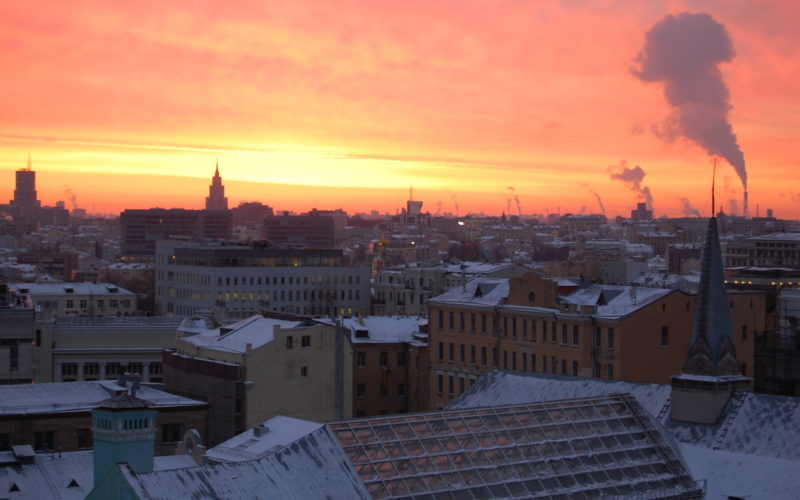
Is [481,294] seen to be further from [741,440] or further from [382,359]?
[741,440]

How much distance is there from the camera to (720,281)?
51.8 meters

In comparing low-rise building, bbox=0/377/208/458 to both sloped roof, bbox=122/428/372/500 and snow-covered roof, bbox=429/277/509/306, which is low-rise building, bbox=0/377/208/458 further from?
sloped roof, bbox=122/428/372/500

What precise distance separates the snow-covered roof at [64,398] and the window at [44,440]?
1.03 m

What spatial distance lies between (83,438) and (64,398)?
3.20 m

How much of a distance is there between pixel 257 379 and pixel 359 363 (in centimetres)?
1265

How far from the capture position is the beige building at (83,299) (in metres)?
152

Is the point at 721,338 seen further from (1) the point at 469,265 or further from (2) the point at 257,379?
(1) the point at 469,265

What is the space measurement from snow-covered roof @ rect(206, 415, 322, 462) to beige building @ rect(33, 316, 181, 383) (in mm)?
32422

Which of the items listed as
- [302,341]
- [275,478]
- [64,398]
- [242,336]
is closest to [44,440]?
[64,398]

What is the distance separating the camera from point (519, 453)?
139ft

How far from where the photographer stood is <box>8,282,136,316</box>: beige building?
15200 centimetres

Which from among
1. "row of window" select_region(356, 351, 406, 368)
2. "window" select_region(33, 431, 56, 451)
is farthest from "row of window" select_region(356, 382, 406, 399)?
"window" select_region(33, 431, 56, 451)

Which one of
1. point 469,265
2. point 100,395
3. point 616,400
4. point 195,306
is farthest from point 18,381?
point 469,265

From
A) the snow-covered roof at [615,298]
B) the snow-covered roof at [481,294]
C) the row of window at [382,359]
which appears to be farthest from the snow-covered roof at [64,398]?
the snow-covered roof at [615,298]
